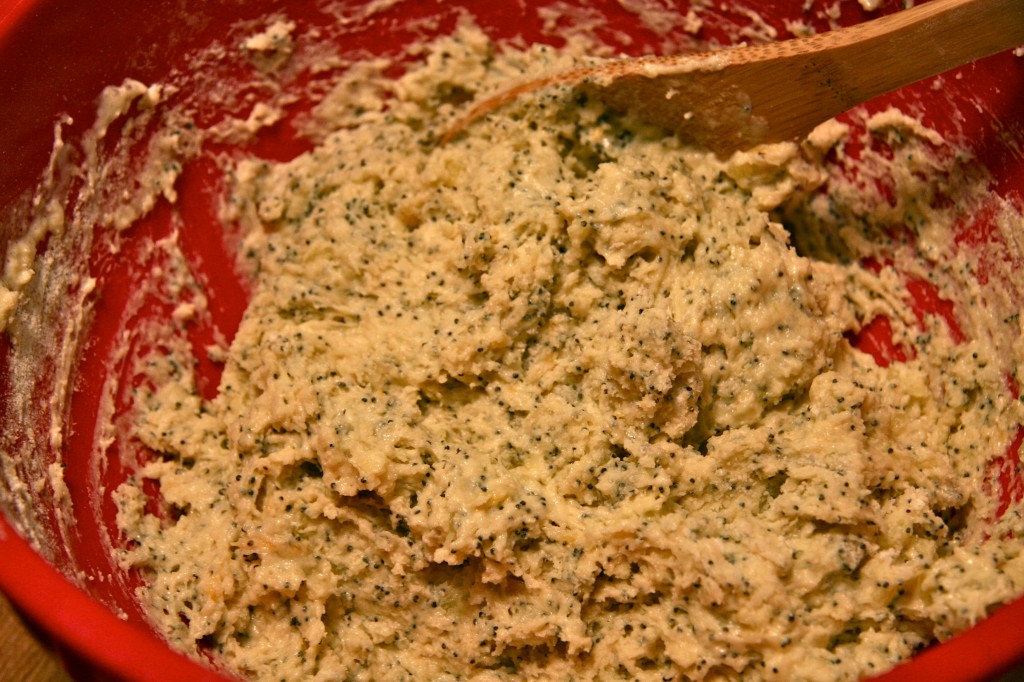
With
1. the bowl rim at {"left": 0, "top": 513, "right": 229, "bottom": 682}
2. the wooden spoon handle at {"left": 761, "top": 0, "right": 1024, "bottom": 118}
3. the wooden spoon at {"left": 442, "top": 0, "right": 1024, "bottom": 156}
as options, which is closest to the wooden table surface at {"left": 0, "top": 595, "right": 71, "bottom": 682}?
the bowl rim at {"left": 0, "top": 513, "right": 229, "bottom": 682}

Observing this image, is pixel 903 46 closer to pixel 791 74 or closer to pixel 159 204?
pixel 791 74

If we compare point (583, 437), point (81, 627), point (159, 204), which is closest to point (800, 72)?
point (583, 437)

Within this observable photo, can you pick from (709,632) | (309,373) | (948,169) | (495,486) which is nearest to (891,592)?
(709,632)

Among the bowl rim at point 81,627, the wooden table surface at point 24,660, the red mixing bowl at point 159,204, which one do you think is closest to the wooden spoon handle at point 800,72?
the red mixing bowl at point 159,204

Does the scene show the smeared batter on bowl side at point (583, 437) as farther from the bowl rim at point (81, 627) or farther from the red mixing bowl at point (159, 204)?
the bowl rim at point (81, 627)

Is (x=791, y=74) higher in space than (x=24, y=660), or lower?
higher

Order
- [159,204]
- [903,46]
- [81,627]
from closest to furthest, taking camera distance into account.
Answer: [81,627] < [903,46] < [159,204]

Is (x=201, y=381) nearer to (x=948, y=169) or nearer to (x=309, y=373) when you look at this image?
(x=309, y=373)
